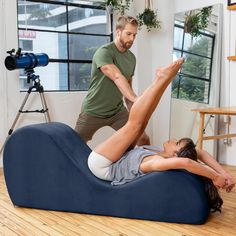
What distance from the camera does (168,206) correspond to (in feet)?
7.61

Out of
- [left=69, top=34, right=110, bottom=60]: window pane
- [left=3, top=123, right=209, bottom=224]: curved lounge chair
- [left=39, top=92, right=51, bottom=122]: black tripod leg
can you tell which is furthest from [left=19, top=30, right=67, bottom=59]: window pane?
[left=3, top=123, right=209, bottom=224]: curved lounge chair

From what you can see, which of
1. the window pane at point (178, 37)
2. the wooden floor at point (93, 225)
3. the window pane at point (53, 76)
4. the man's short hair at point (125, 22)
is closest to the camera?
the wooden floor at point (93, 225)

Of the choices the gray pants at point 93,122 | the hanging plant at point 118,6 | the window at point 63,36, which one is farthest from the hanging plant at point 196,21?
the gray pants at point 93,122

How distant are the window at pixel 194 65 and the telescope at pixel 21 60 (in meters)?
1.64

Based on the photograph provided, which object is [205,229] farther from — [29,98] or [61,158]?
[29,98]

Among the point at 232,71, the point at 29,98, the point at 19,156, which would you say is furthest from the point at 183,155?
the point at 29,98

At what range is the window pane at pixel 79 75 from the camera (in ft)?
15.8

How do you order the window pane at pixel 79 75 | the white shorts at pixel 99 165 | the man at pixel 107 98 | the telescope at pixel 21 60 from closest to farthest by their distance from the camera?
the white shorts at pixel 99 165
the man at pixel 107 98
the telescope at pixel 21 60
the window pane at pixel 79 75

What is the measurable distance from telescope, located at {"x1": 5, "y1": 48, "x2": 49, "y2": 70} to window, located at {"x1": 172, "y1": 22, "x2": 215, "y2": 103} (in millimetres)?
1641

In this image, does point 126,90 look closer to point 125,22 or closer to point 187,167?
point 125,22

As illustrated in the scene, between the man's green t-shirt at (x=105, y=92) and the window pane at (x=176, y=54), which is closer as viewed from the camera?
the man's green t-shirt at (x=105, y=92)

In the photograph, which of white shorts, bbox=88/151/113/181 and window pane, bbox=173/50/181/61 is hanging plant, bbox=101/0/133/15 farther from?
white shorts, bbox=88/151/113/181

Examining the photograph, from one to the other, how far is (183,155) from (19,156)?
1.07 meters

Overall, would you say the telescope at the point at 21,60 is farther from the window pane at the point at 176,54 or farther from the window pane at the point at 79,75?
the window pane at the point at 176,54
